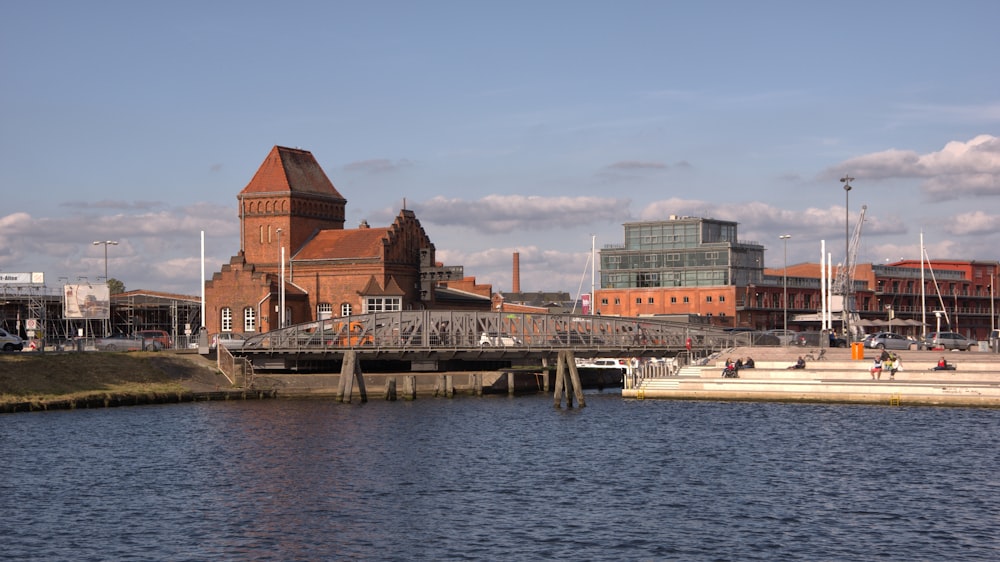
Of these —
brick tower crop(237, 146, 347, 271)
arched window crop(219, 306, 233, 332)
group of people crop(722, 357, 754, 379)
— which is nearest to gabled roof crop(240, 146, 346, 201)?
brick tower crop(237, 146, 347, 271)

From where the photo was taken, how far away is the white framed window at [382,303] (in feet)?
372

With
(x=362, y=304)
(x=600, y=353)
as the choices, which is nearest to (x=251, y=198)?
(x=362, y=304)

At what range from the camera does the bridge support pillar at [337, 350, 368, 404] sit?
276ft

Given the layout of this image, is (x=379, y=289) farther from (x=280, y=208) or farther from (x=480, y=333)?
(x=480, y=333)

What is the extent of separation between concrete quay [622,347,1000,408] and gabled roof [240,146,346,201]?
51.8 metres

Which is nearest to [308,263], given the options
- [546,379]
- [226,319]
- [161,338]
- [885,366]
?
[226,319]

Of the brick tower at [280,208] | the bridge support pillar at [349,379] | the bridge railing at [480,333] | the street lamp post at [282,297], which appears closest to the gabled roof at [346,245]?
the brick tower at [280,208]

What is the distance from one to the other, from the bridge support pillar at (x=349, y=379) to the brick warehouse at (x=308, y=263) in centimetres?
2796

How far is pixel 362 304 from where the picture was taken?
11350cm

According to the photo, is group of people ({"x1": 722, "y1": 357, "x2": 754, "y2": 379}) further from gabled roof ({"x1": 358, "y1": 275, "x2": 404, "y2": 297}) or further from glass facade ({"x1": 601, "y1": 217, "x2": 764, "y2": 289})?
glass facade ({"x1": 601, "y1": 217, "x2": 764, "y2": 289})

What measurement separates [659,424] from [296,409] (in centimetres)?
2494

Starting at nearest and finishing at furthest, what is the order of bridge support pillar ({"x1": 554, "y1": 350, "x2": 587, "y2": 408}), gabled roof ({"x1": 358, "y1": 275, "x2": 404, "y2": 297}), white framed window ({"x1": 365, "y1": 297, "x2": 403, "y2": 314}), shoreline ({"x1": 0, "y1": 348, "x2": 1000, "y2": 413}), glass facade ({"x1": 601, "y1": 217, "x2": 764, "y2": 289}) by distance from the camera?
shoreline ({"x1": 0, "y1": 348, "x2": 1000, "y2": 413})
bridge support pillar ({"x1": 554, "y1": 350, "x2": 587, "y2": 408})
gabled roof ({"x1": 358, "y1": 275, "x2": 404, "y2": 297})
white framed window ({"x1": 365, "y1": 297, "x2": 403, "y2": 314})
glass facade ({"x1": 601, "y1": 217, "x2": 764, "y2": 289})

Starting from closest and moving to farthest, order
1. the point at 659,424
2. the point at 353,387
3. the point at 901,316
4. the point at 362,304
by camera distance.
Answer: the point at 659,424 < the point at 353,387 < the point at 362,304 < the point at 901,316

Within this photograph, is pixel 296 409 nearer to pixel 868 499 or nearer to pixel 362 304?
pixel 362 304
